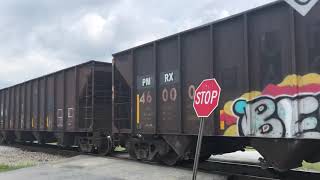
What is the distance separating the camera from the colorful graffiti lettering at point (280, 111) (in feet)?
26.2

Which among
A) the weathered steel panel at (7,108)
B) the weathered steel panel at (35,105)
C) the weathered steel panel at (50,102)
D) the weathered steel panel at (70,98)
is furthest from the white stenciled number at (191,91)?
the weathered steel panel at (7,108)

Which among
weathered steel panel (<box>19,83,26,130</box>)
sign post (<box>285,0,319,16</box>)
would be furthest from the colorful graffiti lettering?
weathered steel panel (<box>19,83,26,130</box>)

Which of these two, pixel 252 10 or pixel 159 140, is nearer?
pixel 252 10

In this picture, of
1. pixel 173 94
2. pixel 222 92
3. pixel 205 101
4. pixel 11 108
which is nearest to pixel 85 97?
pixel 173 94

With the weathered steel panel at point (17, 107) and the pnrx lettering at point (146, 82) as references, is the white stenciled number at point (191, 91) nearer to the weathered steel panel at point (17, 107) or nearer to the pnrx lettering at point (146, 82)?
the pnrx lettering at point (146, 82)

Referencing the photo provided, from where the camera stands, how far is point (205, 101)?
21.9ft

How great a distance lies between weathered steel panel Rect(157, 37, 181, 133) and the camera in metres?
11.6

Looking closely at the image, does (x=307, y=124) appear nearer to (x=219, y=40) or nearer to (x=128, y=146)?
(x=219, y=40)

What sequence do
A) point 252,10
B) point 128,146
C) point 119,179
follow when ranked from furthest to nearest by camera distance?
point 128,146, point 119,179, point 252,10

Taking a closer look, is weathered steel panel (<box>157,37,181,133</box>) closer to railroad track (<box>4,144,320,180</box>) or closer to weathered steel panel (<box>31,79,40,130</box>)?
railroad track (<box>4,144,320,180</box>)

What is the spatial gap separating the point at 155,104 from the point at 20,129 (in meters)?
13.5

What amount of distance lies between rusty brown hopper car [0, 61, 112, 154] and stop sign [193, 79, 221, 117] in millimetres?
9370

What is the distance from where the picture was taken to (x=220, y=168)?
12.0m

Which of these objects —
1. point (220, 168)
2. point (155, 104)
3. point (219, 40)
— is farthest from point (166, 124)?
point (219, 40)
